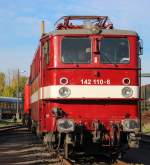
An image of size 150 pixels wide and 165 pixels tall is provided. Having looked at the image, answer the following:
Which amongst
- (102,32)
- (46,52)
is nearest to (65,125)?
(46,52)

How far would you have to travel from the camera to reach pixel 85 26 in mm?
15945

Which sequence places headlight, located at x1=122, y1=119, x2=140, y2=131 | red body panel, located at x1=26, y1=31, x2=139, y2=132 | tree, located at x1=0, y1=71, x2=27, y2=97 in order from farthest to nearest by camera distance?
tree, located at x1=0, y1=71, x2=27, y2=97 < red body panel, located at x1=26, y1=31, x2=139, y2=132 < headlight, located at x1=122, y1=119, x2=140, y2=131

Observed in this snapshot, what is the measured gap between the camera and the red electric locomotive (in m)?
14.7

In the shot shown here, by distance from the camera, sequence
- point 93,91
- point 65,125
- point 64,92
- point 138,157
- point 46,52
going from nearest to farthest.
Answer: point 65,125, point 64,92, point 93,91, point 46,52, point 138,157

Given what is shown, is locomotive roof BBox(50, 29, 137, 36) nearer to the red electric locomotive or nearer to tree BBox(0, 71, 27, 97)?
the red electric locomotive

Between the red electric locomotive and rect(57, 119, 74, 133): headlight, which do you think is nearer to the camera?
rect(57, 119, 74, 133): headlight

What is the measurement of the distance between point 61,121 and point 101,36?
2806mm

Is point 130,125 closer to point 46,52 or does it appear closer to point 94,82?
point 94,82

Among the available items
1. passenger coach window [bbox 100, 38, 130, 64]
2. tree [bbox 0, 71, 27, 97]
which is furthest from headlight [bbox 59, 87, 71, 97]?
tree [bbox 0, 71, 27, 97]

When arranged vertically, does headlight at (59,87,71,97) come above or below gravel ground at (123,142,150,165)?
above

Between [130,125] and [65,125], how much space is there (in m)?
1.77

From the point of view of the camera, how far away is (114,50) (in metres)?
15.3

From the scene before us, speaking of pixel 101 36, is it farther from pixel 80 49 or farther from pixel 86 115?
pixel 86 115

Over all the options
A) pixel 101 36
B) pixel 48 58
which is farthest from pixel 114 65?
pixel 48 58
